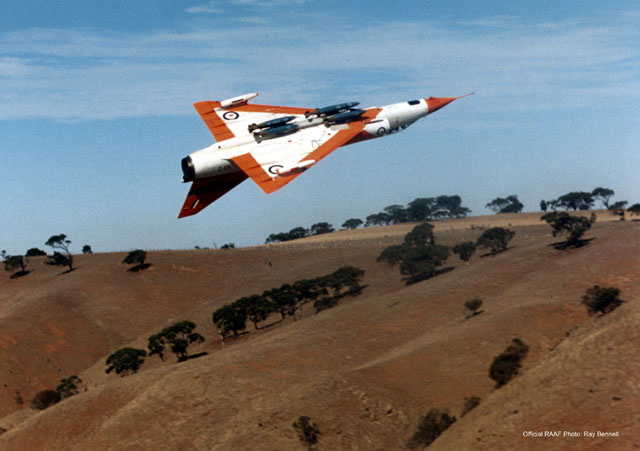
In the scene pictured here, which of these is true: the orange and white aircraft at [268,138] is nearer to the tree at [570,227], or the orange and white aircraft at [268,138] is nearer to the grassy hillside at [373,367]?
the grassy hillside at [373,367]

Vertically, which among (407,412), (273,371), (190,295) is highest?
(190,295)

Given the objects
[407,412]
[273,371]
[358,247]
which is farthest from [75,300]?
[407,412]

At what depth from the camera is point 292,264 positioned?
131m

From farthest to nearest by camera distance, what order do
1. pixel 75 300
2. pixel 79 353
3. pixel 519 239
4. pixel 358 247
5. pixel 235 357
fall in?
pixel 358 247, pixel 519 239, pixel 75 300, pixel 79 353, pixel 235 357

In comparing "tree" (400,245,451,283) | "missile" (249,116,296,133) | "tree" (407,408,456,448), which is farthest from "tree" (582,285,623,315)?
"tree" (400,245,451,283)

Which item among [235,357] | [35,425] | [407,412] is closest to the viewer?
[407,412]

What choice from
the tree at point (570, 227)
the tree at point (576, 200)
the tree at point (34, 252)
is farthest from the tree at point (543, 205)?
the tree at point (34, 252)

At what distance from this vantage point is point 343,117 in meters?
38.3

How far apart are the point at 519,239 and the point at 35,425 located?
95748mm

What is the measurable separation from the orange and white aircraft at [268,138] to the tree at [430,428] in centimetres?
2104

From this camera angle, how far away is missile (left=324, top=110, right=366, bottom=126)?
37.8 metres

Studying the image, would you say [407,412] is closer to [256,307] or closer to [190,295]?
[256,307]

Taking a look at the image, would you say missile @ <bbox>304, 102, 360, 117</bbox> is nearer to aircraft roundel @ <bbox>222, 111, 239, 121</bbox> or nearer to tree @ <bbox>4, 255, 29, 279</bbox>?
aircraft roundel @ <bbox>222, 111, 239, 121</bbox>

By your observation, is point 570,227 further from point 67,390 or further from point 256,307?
point 67,390
